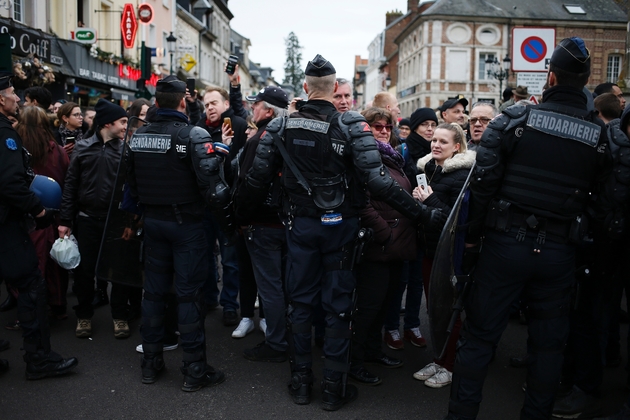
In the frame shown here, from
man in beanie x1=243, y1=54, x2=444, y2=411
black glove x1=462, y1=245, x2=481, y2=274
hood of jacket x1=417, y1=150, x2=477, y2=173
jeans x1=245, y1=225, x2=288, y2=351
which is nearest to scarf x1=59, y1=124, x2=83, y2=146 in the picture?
jeans x1=245, y1=225, x2=288, y2=351

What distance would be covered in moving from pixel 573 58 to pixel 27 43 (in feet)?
48.6

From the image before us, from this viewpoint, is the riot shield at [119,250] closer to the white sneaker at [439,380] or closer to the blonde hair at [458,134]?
the white sneaker at [439,380]

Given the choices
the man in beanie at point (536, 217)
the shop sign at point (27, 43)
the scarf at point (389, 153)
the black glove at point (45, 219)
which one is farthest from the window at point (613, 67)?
the black glove at point (45, 219)

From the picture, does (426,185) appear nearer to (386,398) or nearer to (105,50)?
(386,398)

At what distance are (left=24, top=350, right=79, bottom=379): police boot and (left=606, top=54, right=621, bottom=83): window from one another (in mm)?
52081

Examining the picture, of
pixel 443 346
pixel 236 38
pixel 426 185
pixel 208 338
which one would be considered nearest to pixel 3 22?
pixel 208 338

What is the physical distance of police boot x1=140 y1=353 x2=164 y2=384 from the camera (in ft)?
15.0

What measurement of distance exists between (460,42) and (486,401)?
49.7 metres

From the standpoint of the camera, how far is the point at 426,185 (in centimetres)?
470

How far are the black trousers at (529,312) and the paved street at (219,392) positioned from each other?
0.50 meters

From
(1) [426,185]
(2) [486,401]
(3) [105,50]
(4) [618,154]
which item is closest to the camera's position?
(4) [618,154]

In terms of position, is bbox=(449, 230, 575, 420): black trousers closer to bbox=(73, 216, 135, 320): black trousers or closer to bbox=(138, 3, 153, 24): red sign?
bbox=(73, 216, 135, 320): black trousers

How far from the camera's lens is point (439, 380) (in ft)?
15.0

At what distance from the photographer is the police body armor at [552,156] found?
3438 mm
